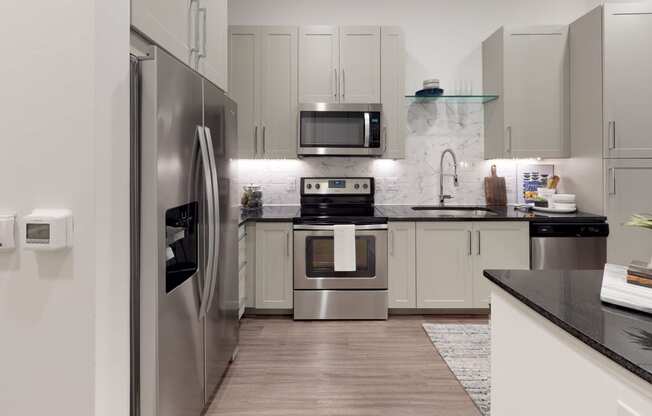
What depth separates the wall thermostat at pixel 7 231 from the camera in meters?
1.29

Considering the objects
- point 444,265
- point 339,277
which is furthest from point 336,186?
point 444,265

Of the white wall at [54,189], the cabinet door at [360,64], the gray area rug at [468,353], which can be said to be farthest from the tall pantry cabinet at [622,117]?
the white wall at [54,189]

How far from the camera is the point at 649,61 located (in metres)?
3.46

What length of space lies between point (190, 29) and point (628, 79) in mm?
3311

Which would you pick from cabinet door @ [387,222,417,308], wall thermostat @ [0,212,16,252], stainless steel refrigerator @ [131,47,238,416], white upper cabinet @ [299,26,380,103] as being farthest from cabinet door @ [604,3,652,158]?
wall thermostat @ [0,212,16,252]

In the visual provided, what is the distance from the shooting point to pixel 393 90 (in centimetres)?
398

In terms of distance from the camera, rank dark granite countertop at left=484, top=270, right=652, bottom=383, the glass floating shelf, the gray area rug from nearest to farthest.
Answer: dark granite countertop at left=484, top=270, right=652, bottom=383 < the gray area rug < the glass floating shelf

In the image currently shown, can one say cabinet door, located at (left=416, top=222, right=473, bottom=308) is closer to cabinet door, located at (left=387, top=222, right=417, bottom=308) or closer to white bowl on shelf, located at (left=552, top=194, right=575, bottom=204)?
cabinet door, located at (left=387, top=222, right=417, bottom=308)

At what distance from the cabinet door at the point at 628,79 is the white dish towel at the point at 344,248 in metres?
2.16

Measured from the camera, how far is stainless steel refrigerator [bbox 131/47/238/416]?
1.55 meters

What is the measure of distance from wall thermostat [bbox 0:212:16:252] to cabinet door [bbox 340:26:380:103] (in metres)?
3.06

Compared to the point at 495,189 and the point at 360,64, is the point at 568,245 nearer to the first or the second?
the point at 495,189

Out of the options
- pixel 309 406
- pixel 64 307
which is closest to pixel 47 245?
pixel 64 307

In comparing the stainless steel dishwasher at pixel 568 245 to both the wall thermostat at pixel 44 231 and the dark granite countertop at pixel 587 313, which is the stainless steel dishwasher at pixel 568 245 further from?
the wall thermostat at pixel 44 231
